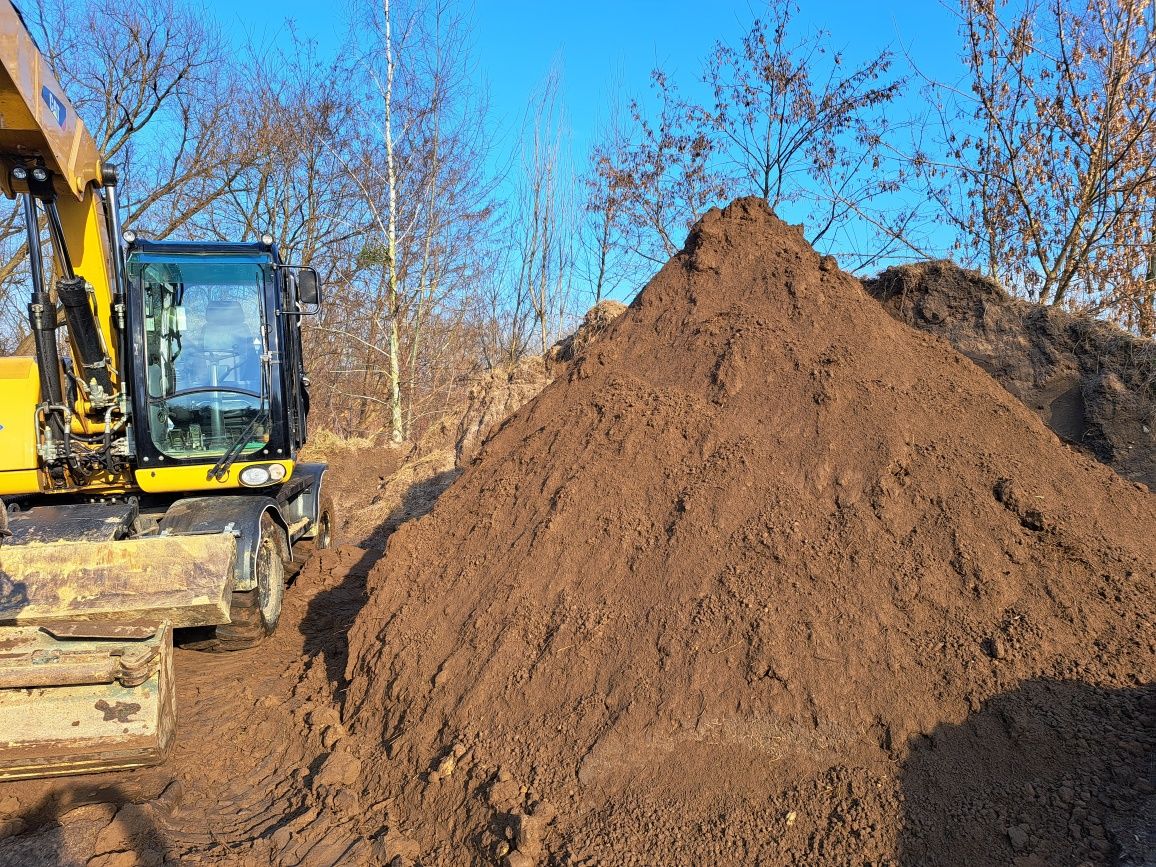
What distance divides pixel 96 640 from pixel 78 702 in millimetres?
337

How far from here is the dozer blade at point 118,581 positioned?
4.26 metres

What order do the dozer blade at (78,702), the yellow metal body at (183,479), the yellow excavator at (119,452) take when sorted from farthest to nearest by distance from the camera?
1. the yellow metal body at (183,479)
2. the yellow excavator at (119,452)
3. the dozer blade at (78,702)

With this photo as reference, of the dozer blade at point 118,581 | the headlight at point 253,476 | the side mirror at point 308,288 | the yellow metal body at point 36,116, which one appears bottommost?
the dozer blade at point 118,581

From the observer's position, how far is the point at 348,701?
4758 millimetres

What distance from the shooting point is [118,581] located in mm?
4395

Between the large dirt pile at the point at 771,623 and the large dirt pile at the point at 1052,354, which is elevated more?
the large dirt pile at the point at 1052,354

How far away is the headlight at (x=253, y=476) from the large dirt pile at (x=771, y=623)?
3.81ft

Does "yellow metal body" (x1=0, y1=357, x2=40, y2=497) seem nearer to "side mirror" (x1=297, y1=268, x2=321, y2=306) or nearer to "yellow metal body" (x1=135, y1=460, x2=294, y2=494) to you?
"yellow metal body" (x1=135, y1=460, x2=294, y2=494)

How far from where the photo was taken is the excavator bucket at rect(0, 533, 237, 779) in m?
3.85

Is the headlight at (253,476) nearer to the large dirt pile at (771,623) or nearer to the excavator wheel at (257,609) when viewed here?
the excavator wheel at (257,609)

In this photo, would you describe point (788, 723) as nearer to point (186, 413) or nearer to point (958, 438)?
point (958, 438)

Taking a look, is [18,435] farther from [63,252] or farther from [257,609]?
[257,609]

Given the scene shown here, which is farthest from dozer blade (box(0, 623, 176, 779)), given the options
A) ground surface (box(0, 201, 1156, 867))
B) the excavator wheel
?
the excavator wheel

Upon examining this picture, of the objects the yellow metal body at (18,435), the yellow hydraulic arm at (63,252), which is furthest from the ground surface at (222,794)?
the yellow hydraulic arm at (63,252)
